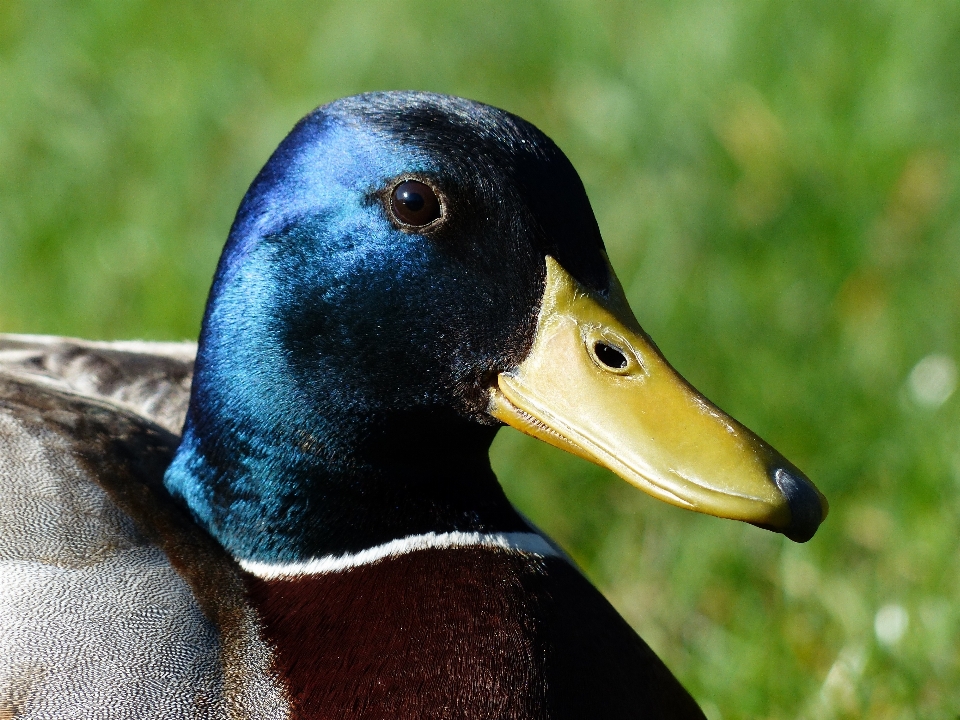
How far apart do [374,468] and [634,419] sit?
1.34ft

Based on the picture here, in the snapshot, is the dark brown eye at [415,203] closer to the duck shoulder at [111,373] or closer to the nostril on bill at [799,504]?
the nostril on bill at [799,504]

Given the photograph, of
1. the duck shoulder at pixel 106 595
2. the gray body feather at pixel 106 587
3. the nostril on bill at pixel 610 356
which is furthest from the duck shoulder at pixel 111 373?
the nostril on bill at pixel 610 356

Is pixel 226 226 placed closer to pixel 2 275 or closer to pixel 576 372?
pixel 2 275

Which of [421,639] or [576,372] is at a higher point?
[576,372]

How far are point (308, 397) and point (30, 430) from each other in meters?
0.47

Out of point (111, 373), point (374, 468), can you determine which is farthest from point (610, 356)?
point (111, 373)

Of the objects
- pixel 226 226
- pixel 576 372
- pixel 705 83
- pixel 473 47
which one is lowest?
pixel 226 226

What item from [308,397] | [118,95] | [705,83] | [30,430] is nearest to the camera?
[308,397]

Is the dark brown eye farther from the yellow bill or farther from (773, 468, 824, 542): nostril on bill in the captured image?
(773, 468, 824, 542): nostril on bill

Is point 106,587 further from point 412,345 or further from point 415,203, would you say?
point 415,203

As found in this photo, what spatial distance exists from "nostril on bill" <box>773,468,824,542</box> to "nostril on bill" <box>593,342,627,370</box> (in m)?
0.26

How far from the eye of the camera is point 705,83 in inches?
190

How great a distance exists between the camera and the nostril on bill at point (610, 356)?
195 cm

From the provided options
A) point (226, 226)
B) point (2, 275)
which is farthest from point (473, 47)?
point (2, 275)
